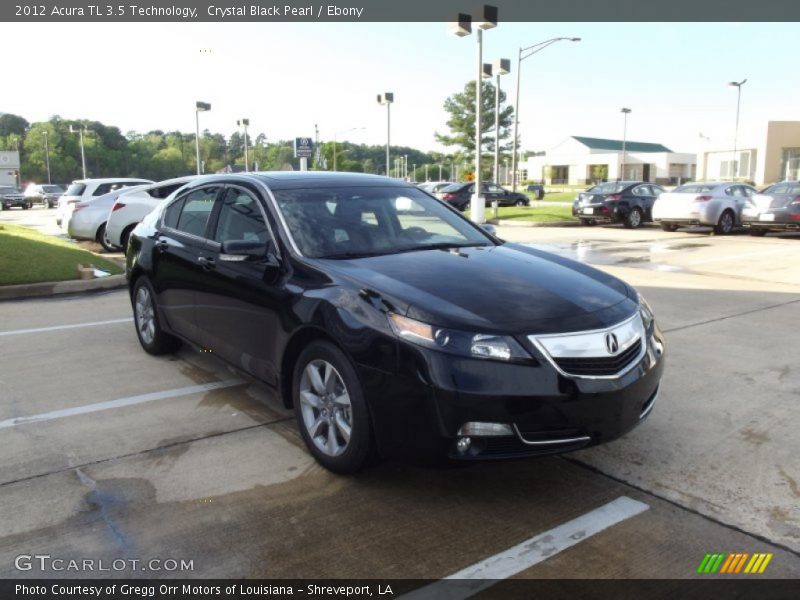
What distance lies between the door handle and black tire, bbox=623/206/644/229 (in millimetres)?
18942

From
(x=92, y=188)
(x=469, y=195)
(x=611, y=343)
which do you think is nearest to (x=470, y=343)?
(x=611, y=343)

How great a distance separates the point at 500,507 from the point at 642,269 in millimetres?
9299

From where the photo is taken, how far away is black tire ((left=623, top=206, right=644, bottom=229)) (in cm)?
2162

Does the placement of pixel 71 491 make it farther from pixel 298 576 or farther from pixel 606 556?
pixel 606 556

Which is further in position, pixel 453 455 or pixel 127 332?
pixel 127 332

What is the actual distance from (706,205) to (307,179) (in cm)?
1669

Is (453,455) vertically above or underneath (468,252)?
underneath

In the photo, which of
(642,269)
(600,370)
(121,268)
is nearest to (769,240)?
(642,269)

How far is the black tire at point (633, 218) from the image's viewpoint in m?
21.6

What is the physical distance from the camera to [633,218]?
2167 centimetres

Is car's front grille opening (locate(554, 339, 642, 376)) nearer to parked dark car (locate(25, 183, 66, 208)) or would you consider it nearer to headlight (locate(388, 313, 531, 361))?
headlight (locate(388, 313, 531, 361))

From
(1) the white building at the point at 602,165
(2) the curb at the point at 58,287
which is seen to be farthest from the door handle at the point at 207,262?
(1) the white building at the point at 602,165

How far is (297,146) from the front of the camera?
24.6 meters

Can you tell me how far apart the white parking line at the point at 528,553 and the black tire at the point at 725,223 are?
17.4 metres
